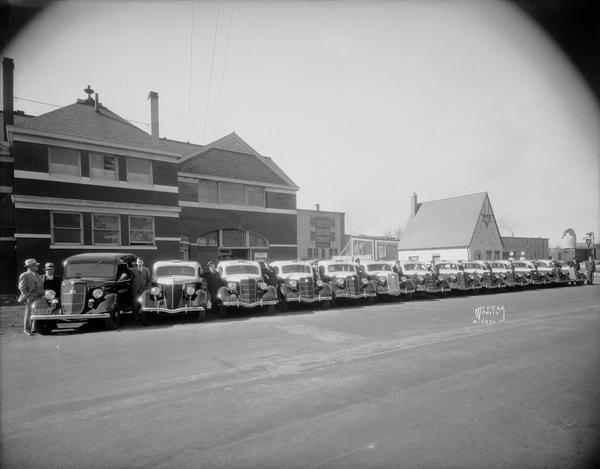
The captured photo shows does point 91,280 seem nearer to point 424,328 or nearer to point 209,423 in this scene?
point 209,423

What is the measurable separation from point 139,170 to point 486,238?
3533 centimetres

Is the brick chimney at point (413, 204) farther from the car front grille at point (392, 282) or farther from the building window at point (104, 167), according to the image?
the building window at point (104, 167)

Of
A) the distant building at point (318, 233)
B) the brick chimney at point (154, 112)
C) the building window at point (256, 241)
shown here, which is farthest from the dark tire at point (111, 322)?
the distant building at point (318, 233)

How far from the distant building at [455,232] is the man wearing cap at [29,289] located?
1407 inches

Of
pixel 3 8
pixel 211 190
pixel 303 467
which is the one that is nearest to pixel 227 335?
pixel 303 467

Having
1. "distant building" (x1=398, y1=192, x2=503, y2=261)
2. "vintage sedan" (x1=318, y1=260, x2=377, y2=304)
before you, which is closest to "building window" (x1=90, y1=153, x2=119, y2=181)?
"vintage sedan" (x1=318, y1=260, x2=377, y2=304)

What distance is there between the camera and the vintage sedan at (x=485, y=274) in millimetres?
18203

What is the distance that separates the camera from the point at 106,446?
126 inches

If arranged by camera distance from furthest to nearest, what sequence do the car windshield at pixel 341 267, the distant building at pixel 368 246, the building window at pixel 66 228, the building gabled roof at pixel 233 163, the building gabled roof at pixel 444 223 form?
the distant building at pixel 368 246 < the building gabled roof at pixel 444 223 < the building gabled roof at pixel 233 163 < the building window at pixel 66 228 < the car windshield at pixel 341 267

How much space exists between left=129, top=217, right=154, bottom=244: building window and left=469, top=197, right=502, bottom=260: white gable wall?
101 feet

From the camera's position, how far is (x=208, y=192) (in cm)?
2261

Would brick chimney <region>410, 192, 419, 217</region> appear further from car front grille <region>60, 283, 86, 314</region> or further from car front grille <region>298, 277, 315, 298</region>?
car front grille <region>60, 283, 86, 314</region>

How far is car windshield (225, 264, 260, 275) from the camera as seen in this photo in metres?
12.7

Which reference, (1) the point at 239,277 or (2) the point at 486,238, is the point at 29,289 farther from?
(2) the point at 486,238
